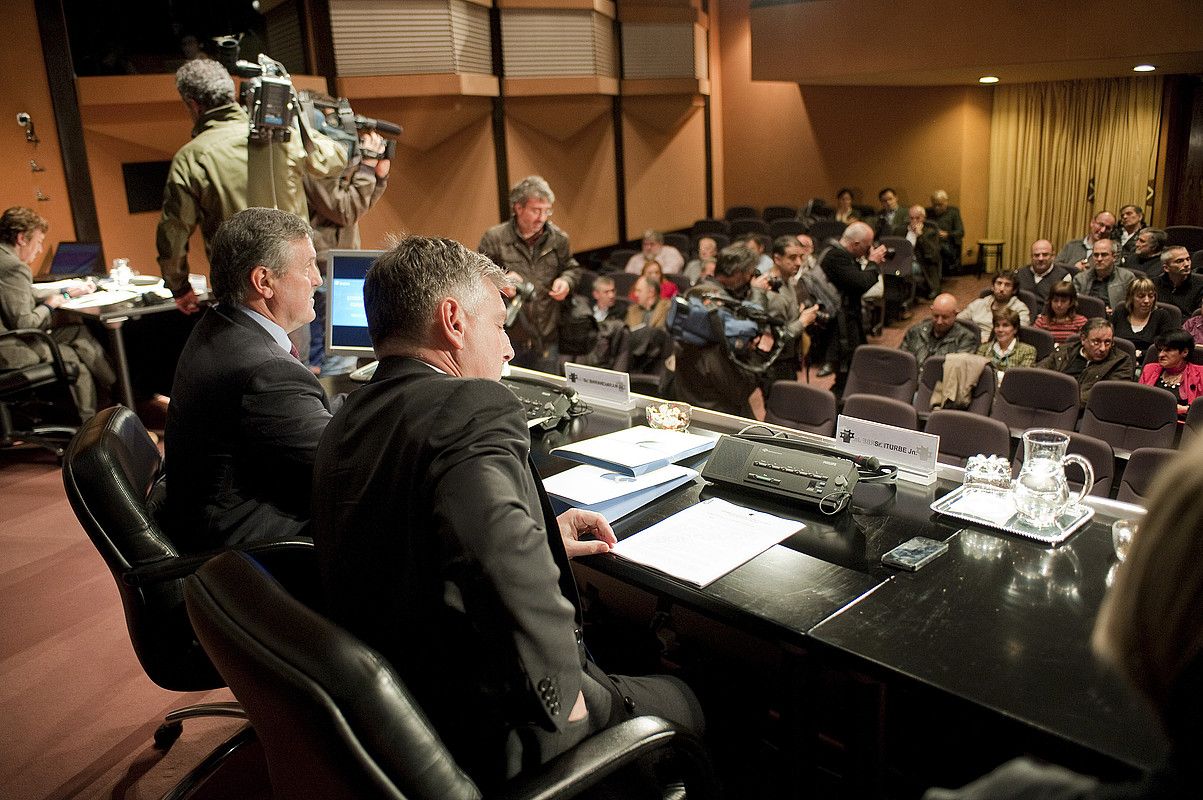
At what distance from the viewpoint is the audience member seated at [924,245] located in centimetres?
972

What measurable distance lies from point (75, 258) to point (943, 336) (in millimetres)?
5426

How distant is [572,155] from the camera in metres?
9.30

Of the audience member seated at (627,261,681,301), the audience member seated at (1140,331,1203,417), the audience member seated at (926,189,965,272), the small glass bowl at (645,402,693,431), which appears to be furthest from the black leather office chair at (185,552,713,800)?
the audience member seated at (926,189,965,272)

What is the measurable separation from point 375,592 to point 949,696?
31.7 inches

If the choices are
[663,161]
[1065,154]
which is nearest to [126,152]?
[663,161]

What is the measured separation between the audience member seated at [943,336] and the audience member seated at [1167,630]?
488 cm

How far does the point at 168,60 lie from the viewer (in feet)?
21.5

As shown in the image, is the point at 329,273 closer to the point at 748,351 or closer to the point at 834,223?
the point at 748,351

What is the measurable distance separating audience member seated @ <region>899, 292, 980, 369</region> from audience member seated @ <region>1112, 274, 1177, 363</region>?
40.5 inches

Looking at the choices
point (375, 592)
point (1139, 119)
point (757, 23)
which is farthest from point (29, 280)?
point (1139, 119)

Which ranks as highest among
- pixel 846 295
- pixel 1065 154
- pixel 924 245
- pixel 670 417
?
pixel 1065 154

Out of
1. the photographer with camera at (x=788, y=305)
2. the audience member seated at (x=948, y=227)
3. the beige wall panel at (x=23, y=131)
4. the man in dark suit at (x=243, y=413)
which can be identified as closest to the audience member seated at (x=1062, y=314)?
the photographer with camera at (x=788, y=305)

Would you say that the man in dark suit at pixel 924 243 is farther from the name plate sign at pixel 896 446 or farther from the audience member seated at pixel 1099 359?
the name plate sign at pixel 896 446

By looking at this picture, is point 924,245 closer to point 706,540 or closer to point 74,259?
point 74,259
